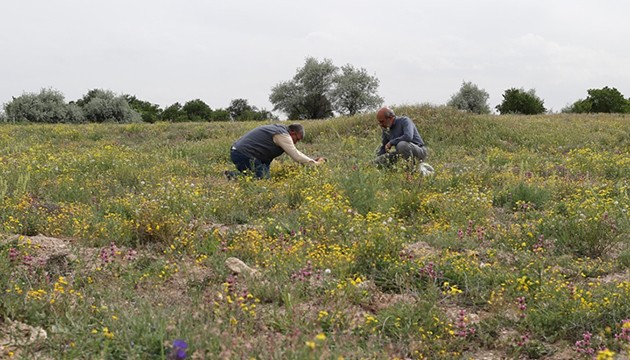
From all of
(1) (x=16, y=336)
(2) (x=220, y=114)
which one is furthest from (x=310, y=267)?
(2) (x=220, y=114)

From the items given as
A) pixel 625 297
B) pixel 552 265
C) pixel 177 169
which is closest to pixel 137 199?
pixel 177 169

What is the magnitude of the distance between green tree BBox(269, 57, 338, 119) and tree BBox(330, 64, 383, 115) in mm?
965

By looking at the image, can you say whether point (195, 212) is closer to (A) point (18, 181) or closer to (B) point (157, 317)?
(A) point (18, 181)

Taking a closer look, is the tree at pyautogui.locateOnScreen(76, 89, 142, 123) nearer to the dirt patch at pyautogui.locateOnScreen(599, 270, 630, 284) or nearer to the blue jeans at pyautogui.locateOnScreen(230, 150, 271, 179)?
the blue jeans at pyautogui.locateOnScreen(230, 150, 271, 179)

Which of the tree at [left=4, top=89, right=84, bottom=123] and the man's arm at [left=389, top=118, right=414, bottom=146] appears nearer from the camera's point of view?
the man's arm at [left=389, top=118, right=414, bottom=146]

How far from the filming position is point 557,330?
3.58 m

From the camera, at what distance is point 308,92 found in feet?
189

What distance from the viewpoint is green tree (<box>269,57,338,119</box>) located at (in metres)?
57.0

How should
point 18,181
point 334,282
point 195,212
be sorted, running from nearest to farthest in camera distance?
point 334,282 → point 195,212 → point 18,181

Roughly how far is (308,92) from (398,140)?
48.7 meters

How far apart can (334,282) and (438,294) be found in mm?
809

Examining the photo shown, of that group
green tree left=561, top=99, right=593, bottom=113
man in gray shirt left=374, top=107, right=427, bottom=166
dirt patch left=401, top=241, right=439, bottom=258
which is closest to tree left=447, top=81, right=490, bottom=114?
green tree left=561, top=99, right=593, bottom=113

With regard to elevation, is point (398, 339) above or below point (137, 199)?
below

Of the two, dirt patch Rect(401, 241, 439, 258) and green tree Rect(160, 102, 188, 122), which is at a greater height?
green tree Rect(160, 102, 188, 122)
